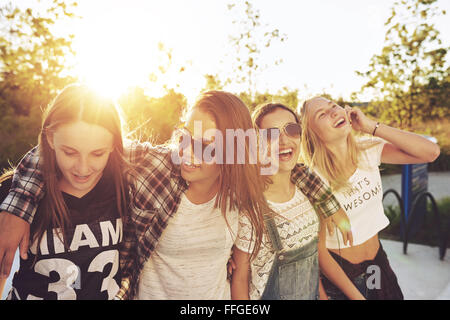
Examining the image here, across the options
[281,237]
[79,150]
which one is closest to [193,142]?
[79,150]

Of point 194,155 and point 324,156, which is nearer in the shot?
point 194,155

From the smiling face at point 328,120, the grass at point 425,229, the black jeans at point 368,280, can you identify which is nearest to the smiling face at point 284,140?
the smiling face at point 328,120

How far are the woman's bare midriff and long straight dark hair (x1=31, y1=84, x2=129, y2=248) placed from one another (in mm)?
1342

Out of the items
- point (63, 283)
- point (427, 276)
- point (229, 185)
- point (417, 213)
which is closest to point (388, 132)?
point (229, 185)

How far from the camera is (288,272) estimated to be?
1.78m

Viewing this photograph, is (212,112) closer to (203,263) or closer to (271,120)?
(271,120)

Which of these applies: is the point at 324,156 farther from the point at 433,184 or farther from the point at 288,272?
the point at 433,184

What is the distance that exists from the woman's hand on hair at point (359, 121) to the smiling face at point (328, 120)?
120mm

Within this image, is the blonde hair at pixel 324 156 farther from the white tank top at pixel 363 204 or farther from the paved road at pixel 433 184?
the paved road at pixel 433 184

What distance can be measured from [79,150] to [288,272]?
3.99 feet

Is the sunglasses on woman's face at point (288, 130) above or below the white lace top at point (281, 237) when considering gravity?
above

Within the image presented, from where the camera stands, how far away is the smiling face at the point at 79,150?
154 cm
